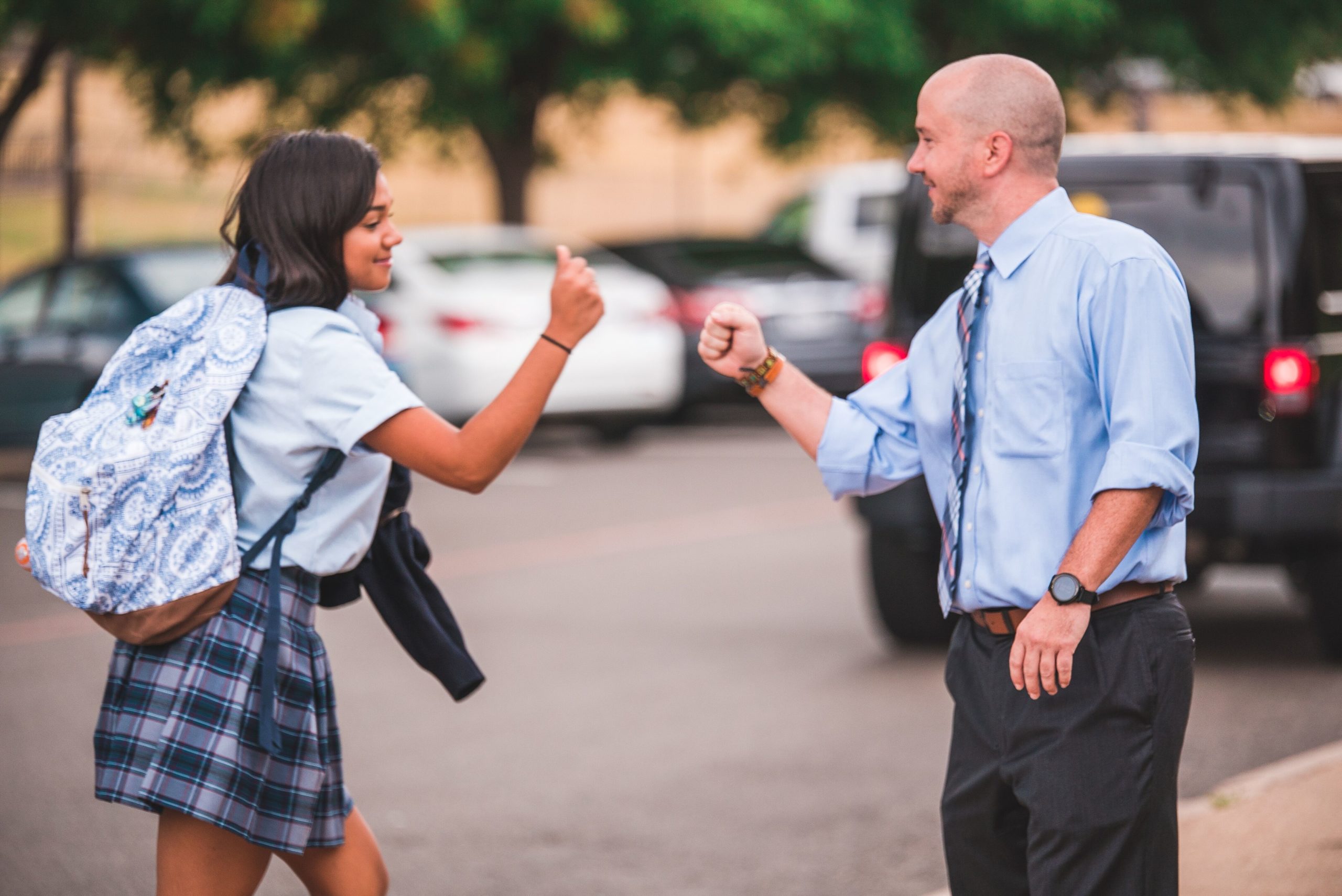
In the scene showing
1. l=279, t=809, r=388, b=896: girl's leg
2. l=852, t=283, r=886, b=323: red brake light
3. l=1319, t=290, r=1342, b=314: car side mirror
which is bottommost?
l=852, t=283, r=886, b=323: red brake light

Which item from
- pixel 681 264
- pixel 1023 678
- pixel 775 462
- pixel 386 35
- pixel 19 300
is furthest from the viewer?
pixel 386 35

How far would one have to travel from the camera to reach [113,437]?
117 inches

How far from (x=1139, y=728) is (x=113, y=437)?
1721mm

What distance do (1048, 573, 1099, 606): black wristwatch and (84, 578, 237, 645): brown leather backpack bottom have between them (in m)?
1.34

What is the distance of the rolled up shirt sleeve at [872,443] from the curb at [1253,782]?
6.68 feet

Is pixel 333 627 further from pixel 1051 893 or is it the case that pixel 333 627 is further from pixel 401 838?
pixel 1051 893

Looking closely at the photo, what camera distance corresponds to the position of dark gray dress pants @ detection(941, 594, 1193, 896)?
9.36 ft

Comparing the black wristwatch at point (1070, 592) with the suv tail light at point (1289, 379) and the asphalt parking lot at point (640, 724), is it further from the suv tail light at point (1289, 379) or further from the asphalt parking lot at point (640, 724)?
the suv tail light at point (1289, 379)

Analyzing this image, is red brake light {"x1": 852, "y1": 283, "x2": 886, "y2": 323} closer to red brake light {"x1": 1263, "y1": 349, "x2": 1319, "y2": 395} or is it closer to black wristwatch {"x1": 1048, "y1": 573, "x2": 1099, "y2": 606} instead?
red brake light {"x1": 1263, "y1": 349, "x2": 1319, "y2": 395}

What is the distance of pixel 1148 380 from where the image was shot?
110 inches

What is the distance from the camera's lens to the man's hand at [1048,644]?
9.13 feet

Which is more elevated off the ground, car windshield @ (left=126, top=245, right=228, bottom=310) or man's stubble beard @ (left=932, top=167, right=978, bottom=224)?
man's stubble beard @ (left=932, top=167, right=978, bottom=224)

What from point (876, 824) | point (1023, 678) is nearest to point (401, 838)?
point (876, 824)

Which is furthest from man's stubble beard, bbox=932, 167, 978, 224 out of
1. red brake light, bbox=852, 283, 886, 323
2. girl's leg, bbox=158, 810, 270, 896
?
red brake light, bbox=852, 283, 886, 323
